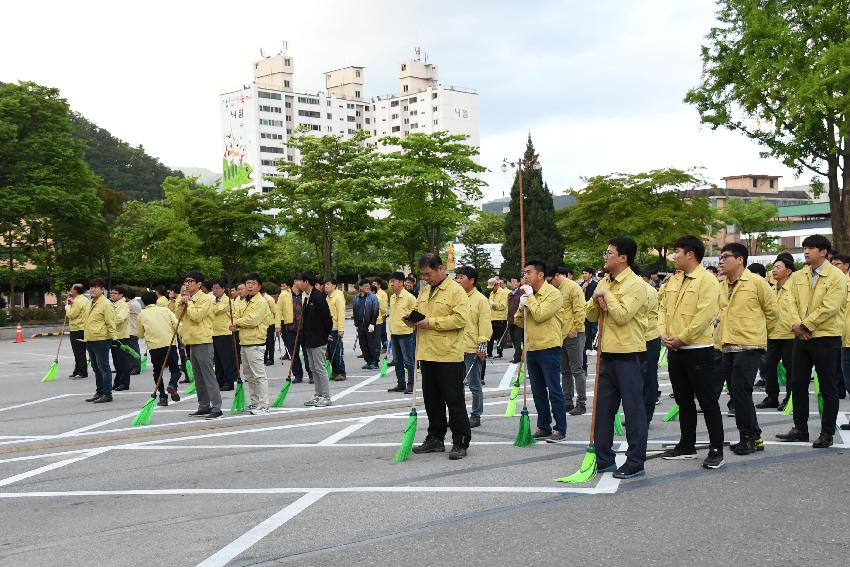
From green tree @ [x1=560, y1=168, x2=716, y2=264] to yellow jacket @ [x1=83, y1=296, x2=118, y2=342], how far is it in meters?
37.9

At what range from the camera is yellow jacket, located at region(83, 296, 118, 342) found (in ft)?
45.4

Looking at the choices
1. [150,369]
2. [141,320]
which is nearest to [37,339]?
[150,369]

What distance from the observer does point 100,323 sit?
13867 millimetres

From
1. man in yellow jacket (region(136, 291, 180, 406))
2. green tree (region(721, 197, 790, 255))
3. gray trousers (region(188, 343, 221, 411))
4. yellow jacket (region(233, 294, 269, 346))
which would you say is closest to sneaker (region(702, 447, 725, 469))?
yellow jacket (region(233, 294, 269, 346))

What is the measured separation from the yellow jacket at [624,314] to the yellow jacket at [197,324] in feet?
19.9

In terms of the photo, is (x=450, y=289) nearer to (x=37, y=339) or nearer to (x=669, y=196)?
(x=37, y=339)

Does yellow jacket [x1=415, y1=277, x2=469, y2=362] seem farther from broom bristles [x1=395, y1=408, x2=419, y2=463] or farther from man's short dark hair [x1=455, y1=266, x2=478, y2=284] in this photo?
man's short dark hair [x1=455, y1=266, x2=478, y2=284]

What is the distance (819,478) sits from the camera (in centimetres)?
679

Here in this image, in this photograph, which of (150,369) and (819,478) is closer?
(819,478)

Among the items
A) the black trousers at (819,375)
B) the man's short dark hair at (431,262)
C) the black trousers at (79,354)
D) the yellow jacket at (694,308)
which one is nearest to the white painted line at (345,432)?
the man's short dark hair at (431,262)

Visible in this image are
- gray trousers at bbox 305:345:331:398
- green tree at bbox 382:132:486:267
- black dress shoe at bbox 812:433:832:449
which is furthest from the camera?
green tree at bbox 382:132:486:267

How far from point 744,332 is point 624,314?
1758 millimetres

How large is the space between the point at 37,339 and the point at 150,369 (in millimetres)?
18310

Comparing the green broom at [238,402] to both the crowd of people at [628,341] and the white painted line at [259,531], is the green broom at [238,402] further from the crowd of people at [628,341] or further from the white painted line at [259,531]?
the white painted line at [259,531]
